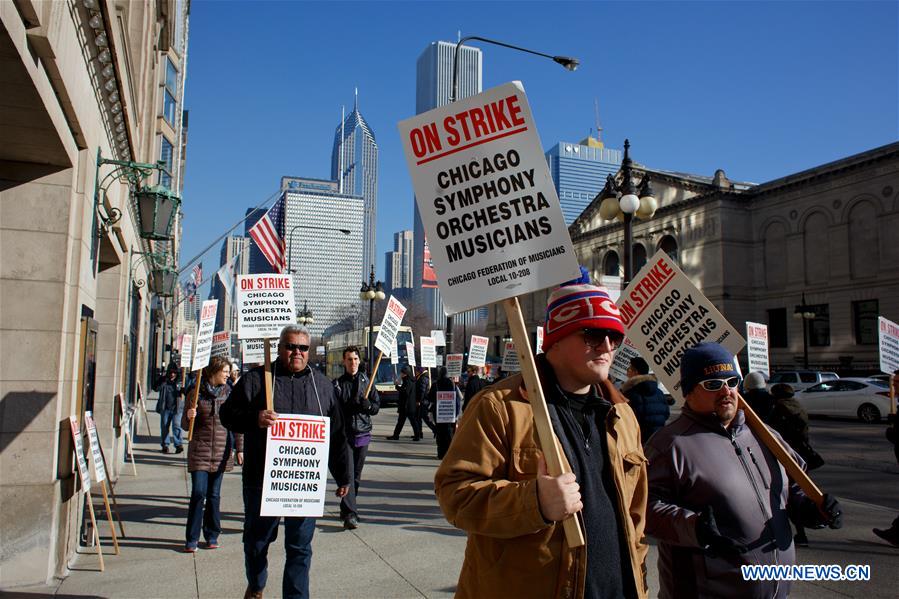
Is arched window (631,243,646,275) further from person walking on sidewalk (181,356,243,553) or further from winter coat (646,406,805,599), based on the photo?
winter coat (646,406,805,599)

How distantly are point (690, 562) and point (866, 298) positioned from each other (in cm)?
5257

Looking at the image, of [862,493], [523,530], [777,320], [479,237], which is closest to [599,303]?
[479,237]

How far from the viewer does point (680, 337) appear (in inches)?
208

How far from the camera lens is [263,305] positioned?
23.5 feet

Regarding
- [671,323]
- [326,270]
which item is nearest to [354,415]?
[671,323]

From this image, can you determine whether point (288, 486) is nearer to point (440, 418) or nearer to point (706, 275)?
point (440, 418)

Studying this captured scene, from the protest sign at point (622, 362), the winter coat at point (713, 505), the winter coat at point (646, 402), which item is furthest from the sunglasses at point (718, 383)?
the protest sign at point (622, 362)

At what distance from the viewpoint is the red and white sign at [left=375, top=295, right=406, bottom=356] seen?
488 inches

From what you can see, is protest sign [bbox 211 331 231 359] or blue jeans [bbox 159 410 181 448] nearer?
protest sign [bbox 211 331 231 359]

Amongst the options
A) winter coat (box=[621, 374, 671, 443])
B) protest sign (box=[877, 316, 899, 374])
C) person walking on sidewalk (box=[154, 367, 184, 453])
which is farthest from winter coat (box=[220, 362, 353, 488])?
protest sign (box=[877, 316, 899, 374])

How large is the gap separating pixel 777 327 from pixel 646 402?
53.9 m

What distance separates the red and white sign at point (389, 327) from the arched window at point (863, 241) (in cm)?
4544

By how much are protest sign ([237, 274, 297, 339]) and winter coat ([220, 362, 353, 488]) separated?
1.46 meters

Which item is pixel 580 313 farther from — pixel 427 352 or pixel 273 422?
pixel 427 352
